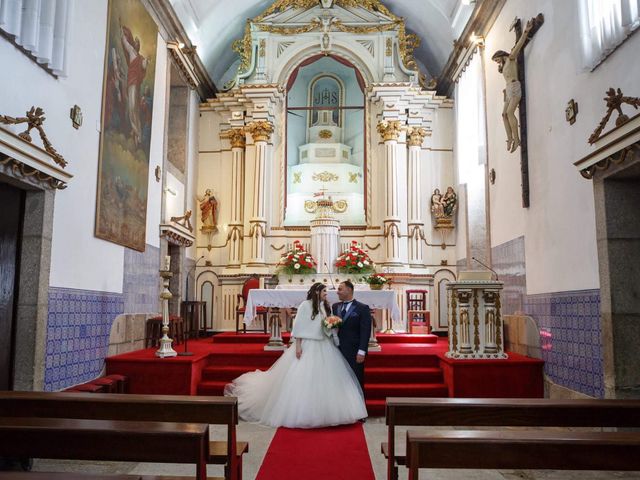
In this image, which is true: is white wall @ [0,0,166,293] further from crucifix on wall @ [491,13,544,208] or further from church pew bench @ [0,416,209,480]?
crucifix on wall @ [491,13,544,208]

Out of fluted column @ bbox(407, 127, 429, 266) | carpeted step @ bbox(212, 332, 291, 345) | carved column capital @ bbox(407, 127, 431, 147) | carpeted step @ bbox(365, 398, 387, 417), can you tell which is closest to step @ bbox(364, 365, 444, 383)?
carpeted step @ bbox(365, 398, 387, 417)

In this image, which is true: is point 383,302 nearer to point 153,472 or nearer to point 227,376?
point 227,376

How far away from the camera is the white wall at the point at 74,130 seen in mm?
5816

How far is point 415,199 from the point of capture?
13.4 meters

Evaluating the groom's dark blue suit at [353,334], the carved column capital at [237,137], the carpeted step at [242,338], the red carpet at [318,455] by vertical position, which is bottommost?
the red carpet at [318,455]

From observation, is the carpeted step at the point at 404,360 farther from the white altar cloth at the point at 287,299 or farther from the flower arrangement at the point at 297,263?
the flower arrangement at the point at 297,263

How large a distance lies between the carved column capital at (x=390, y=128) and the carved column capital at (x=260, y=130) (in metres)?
2.57

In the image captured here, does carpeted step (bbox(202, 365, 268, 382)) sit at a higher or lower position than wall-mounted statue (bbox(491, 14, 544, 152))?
lower

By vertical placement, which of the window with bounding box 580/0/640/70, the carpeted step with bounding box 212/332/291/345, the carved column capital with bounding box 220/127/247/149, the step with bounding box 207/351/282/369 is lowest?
the step with bounding box 207/351/282/369

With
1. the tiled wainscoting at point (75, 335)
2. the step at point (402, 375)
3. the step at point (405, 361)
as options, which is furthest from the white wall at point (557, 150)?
the tiled wainscoting at point (75, 335)

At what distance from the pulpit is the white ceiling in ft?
20.1

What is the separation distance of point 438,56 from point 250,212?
5889 mm

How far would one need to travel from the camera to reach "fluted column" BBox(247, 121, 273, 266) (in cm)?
1306

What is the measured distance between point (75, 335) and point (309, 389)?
2.94 m
